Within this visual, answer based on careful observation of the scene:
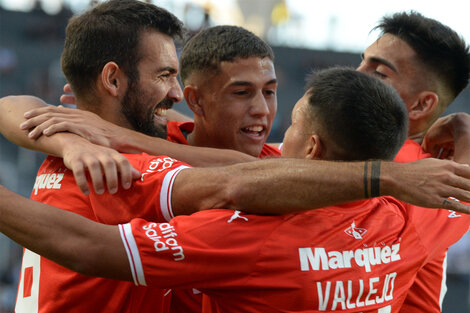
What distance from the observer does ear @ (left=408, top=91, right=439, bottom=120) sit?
420 centimetres

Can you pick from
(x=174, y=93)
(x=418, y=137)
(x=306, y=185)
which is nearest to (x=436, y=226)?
(x=306, y=185)

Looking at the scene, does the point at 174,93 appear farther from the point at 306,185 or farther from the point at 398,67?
the point at 398,67

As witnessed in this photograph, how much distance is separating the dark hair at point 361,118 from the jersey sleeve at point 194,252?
61cm

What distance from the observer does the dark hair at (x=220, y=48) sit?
12.7 ft

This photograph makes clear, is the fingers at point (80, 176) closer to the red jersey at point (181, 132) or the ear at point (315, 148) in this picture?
the ear at point (315, 148)

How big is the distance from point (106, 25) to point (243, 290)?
5.80ft

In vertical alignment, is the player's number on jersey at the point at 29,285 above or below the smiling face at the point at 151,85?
below

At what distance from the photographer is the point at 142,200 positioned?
2.73 m

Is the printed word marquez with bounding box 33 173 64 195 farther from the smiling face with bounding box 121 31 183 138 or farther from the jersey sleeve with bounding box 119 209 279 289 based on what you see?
the jersey sleeve with bounding box 119 209 279 289

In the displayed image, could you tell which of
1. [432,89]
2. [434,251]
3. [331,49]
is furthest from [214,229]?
[331,49]

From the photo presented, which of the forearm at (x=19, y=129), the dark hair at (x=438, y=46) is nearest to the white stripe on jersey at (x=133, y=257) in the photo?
the forearm at (x=19, y=129)

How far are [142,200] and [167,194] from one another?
5.3 inches

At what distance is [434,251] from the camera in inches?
122

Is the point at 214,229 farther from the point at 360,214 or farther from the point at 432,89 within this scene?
the point at 432,89
